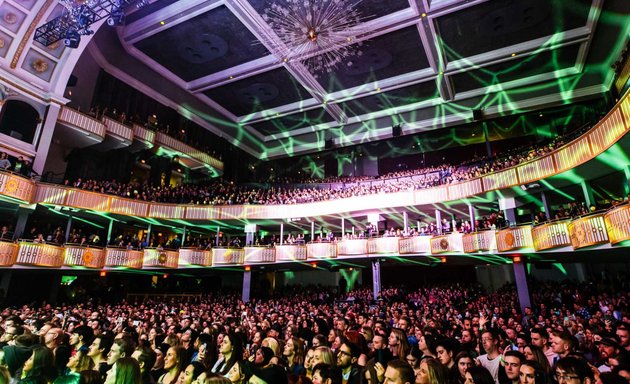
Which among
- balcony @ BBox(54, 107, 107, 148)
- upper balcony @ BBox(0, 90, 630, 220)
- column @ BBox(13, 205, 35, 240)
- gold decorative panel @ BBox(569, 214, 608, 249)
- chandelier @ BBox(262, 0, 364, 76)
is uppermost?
chandelier @ BBox(262, 0, 364, 76)

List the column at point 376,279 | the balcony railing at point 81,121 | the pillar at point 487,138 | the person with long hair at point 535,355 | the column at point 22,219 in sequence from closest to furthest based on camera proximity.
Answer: the person with long hair at point 535,355 < the column at point 22,219 < the balcony railing at point 81,121 < the column at point 376,279 < the pillar at point 487,138

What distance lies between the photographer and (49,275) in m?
15.0

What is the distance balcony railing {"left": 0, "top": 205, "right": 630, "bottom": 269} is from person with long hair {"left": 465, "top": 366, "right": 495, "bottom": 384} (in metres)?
7.47

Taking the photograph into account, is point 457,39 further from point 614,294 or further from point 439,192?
point 614,294

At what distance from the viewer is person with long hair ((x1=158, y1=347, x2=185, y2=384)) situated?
4062mm

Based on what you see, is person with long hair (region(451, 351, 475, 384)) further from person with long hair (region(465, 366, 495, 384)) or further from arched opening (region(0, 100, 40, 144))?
arched opening (region(0, 100, 40, 144))

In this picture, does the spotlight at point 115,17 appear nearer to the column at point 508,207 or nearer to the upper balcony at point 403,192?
the upper balcony at point 403,192

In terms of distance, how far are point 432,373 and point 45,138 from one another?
16.6 metres

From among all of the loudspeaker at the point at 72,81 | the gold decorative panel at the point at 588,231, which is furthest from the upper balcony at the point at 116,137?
the gold decorative panel at the point at 588,231

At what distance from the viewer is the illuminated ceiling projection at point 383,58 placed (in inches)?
563

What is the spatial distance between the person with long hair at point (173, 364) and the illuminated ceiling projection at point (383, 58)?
38.2 feet

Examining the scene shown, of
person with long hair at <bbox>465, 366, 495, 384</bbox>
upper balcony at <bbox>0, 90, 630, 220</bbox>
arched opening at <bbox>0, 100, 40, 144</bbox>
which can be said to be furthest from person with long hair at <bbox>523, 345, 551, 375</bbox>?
arched opening at <bbox>0, 100, 40, 144</bbox>

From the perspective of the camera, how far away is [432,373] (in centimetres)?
299

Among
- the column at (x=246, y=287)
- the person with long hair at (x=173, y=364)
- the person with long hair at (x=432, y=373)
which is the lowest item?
the person with long hair at (x=173, y=364)
